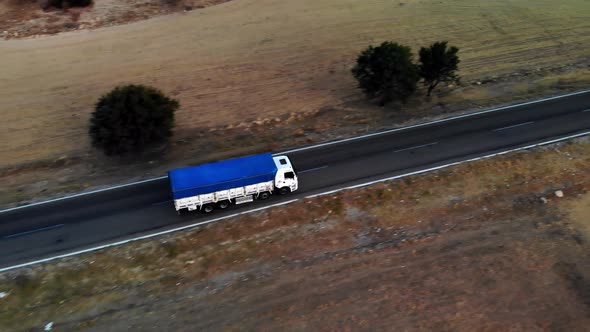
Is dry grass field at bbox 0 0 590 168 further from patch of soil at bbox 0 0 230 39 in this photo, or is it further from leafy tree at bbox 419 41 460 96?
leafy tree at bbox 419 41 460 96

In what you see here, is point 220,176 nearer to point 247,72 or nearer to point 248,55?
point 247,72

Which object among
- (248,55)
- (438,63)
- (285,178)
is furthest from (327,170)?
(248,55)

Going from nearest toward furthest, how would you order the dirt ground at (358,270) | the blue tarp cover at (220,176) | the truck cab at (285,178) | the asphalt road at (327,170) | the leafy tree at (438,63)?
1. the dirt ground at (358,270)
2. the blue tarp cover at (220,176)
3. the asphalt road at (327,170)
4. the truck cab at (285,178)
5. the leafy tree at (438,63)

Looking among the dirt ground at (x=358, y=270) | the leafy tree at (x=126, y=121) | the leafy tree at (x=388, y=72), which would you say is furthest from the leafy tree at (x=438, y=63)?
the leafy tree at (x=126, y=121)

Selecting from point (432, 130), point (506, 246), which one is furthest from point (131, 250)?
point (432, 130)

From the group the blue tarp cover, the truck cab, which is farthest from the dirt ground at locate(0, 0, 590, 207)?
the truck cab

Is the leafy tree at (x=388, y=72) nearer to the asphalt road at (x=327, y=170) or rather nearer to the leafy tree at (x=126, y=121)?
the asphalt road at (x=327, y=170)

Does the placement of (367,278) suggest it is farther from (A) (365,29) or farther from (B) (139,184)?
(A) (365,29)
